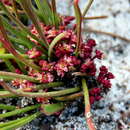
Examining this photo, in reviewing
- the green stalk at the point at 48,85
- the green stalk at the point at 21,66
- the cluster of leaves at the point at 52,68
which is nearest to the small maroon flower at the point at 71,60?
the cluster of leaves at the point at 52,68

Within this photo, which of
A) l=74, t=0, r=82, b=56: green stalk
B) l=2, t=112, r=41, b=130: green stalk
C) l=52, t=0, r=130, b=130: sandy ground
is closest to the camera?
l=74, t=0, r=82, b=56: green stalk

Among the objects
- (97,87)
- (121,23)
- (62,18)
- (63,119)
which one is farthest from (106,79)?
(121,23)

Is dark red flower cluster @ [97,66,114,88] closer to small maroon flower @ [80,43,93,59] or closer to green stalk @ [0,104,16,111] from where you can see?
small maroon flower @ [80,43,93,59]

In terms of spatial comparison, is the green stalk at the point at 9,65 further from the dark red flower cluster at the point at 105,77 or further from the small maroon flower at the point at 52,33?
the dark red flower cluster at the point at 105,77

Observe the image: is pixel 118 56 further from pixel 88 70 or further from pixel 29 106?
pixel 29 106

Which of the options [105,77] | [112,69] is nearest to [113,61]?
[112,69]

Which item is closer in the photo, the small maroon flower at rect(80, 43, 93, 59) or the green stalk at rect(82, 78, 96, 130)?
the green stalk at rect(82, 78, 96, 130)

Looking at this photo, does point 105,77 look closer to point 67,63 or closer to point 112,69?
point 67,63

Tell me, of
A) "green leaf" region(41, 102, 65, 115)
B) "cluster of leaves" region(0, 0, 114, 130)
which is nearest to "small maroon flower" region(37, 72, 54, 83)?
"cluster of leaves" region(0, 0, 114, 130)
